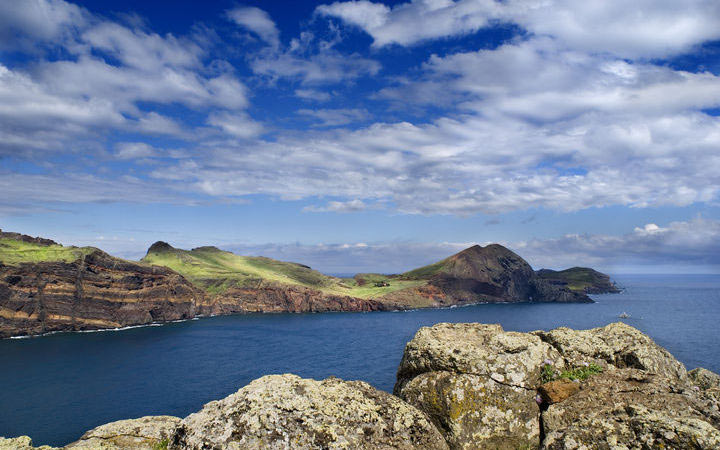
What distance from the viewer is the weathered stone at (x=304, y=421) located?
27.9ft

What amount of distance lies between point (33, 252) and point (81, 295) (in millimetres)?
32375

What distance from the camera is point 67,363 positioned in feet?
367

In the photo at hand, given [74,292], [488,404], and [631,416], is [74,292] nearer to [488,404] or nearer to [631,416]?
[488,404]

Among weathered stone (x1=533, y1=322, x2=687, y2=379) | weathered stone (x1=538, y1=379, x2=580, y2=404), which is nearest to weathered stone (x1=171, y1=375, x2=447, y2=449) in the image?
weathered stone (x1=538, y1=379, x2=580, y2=404)

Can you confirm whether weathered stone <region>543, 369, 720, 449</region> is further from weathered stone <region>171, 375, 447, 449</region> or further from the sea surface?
the sea surface

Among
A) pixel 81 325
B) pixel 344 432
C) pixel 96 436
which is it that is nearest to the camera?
pixel 344 432

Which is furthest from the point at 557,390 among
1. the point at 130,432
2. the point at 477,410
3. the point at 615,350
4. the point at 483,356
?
the point at 130,432

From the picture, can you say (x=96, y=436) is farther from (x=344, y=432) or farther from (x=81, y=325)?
(x=81, y=325)

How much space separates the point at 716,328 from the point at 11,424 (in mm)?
199533

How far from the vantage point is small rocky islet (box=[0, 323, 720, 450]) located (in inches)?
340

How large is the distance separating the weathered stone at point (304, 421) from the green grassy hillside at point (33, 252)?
200 metres

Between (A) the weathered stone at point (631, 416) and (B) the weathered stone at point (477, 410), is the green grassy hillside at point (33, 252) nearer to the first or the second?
(B) the weathered stone at point (477, 410)

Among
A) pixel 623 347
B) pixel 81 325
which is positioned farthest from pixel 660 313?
pixel 81 325

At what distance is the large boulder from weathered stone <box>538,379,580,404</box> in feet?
1.07
